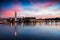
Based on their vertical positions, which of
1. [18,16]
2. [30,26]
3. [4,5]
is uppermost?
[4,5]

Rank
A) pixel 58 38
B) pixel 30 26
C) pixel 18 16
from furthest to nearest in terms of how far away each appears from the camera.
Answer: pixel 30 26 < pixel 18 16 < pixel 58 38

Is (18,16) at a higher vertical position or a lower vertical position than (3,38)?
higher

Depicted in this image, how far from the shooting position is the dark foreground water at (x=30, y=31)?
2.55m

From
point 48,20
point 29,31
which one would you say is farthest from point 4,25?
point 48,20

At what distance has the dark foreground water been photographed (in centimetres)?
255

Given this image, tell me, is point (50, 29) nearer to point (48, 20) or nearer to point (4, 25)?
point (48, 20)

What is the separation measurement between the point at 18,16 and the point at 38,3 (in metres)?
0.47

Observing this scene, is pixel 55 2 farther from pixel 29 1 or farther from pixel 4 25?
pixel 4 25

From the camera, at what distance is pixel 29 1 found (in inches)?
102

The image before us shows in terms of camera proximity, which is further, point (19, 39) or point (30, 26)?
point (30, 26)

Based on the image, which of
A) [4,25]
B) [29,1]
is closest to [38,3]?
[29,1]

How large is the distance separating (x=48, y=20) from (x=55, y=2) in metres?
0.39

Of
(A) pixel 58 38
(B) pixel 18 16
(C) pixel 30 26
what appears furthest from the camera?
(C) pixel 30 26

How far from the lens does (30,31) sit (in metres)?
2.74
